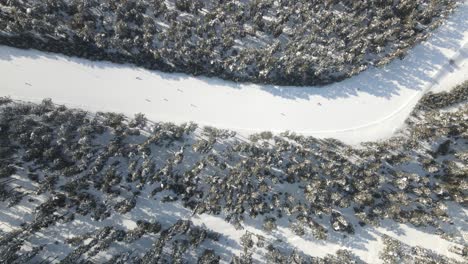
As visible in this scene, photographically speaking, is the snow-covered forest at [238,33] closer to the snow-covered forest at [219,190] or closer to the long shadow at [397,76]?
the long shadow at [397,76]

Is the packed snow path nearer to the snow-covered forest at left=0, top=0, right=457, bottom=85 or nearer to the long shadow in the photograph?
the long shadow

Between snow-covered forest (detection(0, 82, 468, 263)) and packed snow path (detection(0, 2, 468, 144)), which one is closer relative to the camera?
snow-covered forest (detection(0, 82, 468, 263))

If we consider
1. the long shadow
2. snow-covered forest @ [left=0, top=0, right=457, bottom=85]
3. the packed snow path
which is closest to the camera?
snow-covered forest @ [left=0, top=0, right=457, bottom=85]

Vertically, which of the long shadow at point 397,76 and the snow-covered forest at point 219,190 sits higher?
the long shadow at point 397,76

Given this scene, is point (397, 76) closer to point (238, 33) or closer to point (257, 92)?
point (257, 92)

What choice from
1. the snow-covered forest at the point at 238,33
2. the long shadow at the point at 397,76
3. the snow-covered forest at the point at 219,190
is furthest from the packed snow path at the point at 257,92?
the snow-covered forest at the point at 219,190

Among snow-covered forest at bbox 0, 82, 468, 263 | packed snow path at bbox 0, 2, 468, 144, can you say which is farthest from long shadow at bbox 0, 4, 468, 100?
snow-covered forest at bbox 0, 82, 468, 263
